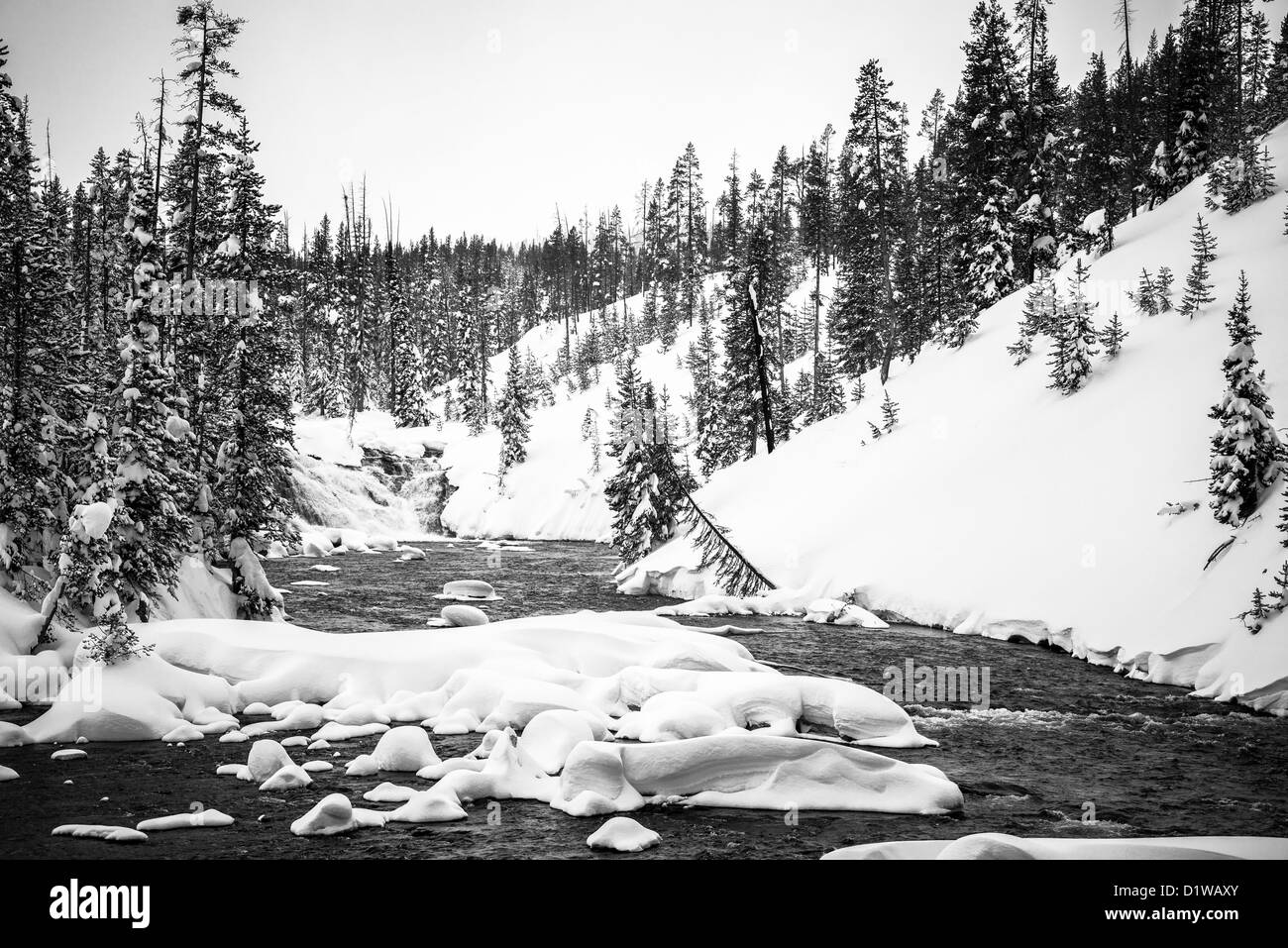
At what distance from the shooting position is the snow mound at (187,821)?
8.29m

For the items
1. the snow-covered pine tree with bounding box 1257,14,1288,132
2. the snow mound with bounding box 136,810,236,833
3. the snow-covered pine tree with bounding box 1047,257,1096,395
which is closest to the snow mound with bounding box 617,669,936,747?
the snow mound with bounding box 136,810,236,833

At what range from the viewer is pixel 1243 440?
50.8 feet

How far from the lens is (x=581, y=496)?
58.8 metres

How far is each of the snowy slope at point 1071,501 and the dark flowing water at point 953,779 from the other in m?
1.62

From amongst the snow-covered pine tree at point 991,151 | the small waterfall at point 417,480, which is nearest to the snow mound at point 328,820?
the snow-covered pine tree at point 991,151

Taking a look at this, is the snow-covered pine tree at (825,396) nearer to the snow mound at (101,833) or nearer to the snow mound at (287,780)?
the snow mound at (287,780)

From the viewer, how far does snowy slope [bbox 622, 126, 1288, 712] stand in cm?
1537

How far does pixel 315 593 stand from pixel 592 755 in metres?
22.9

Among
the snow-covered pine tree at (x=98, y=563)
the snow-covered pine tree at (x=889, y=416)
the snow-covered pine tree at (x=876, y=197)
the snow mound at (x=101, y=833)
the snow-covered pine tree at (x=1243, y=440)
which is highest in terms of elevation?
the snow-covered pine tree at (x=876, y=197)

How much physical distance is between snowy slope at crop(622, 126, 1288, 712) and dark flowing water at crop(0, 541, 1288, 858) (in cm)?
162

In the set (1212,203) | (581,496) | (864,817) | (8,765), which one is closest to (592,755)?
(864,817)

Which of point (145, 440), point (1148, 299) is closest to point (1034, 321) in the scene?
point (1148, 299)

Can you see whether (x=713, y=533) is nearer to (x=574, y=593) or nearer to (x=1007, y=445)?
(x=574, y=593)

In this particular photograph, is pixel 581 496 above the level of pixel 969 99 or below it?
below
